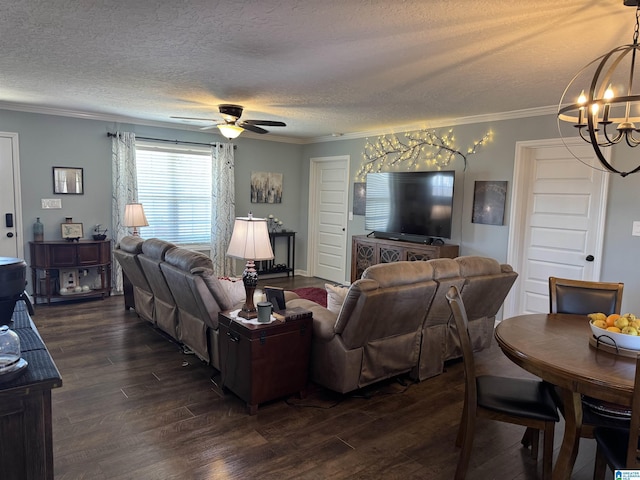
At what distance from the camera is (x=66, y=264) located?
5.46 m

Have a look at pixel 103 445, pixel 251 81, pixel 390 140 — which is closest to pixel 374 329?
pixel 103 445

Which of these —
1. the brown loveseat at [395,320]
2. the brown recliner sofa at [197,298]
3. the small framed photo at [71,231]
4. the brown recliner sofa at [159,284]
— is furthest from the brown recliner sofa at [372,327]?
the small framed photo at [71,231]

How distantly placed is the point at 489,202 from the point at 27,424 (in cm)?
490

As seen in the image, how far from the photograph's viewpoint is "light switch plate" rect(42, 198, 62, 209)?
18.3ft

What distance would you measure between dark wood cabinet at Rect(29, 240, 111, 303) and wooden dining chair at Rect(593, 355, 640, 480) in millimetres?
5725

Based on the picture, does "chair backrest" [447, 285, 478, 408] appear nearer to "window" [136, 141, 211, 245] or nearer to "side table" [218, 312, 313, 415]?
"side table" [218, 312, 313, 415]

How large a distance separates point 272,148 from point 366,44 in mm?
4895

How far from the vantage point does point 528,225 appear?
491 centimetres

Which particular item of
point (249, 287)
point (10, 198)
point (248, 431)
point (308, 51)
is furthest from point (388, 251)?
point (10, 198)

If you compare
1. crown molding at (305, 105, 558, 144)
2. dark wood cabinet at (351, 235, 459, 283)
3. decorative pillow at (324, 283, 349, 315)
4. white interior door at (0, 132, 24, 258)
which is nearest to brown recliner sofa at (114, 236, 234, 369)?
decorative pillow at (324, 283, 349, 315)

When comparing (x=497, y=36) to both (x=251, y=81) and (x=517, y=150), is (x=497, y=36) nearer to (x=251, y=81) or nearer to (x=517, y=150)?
(x=251, y=81)

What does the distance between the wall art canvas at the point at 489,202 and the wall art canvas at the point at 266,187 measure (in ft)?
11.9

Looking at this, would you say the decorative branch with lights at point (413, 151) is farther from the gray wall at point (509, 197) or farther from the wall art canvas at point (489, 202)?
the wall art canvas at point (489, 202)

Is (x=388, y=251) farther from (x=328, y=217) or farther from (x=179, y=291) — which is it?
(x=179, y=291)
